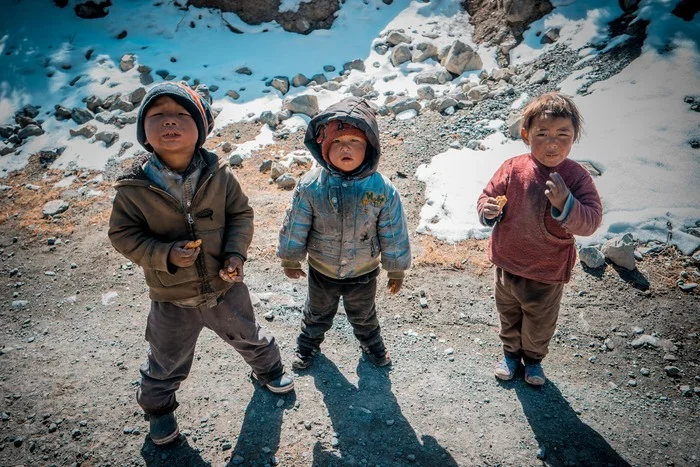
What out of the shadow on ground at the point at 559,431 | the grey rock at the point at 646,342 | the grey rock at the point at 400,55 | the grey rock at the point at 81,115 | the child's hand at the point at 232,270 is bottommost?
the shadow on ground at the point at 559,431

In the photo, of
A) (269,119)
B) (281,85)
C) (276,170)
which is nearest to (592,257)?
(276,170)

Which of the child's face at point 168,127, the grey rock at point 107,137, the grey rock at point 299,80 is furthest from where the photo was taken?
the grey rock at point 299,80

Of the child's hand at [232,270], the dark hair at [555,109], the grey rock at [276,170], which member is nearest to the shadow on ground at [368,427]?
the child's hand at [232,270]

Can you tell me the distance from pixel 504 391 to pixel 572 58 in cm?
737

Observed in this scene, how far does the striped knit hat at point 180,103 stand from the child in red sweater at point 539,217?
1.95 m

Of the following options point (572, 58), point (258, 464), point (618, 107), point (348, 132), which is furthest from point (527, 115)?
point (572, 58)

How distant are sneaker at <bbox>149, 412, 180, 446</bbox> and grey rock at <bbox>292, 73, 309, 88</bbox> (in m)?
8.93

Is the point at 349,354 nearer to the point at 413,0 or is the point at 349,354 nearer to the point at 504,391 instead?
the point at 504,391

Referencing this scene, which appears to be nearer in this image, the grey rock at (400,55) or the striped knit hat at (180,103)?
the striped knit hat at (180,103)

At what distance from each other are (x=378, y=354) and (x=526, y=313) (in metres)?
1.25

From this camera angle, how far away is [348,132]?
8.53 feet

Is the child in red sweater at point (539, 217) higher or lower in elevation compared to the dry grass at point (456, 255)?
higher

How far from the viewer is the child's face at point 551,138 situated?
2.66 meters

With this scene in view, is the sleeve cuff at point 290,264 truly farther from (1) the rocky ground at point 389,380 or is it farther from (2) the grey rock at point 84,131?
(2) the grey rock at point 84,131
